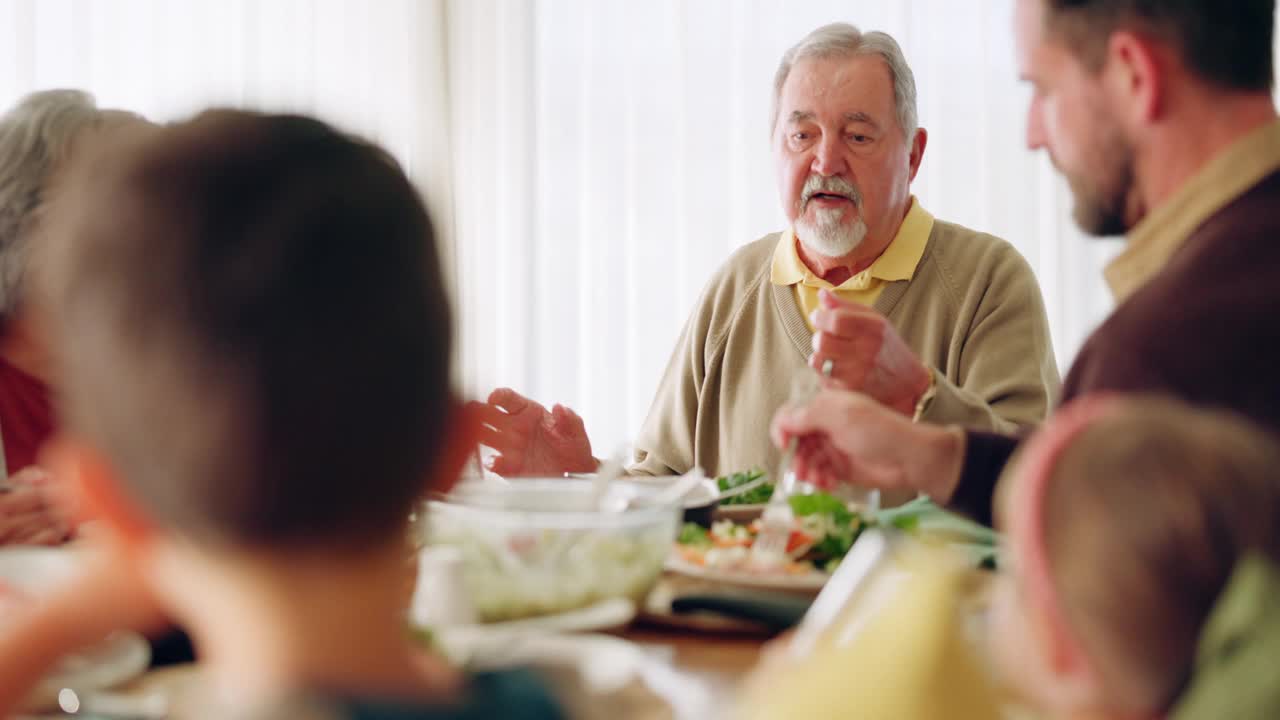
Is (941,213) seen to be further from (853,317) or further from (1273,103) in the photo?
(1273,103)

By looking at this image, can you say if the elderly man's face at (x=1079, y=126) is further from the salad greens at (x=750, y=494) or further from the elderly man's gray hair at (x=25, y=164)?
the elderly man's gray hair at (x=25, y=164)

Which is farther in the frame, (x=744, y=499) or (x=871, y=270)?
(x=871, y=270)

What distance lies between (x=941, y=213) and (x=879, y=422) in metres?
2.45

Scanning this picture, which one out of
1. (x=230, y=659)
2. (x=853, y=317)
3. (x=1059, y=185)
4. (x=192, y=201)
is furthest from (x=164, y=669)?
(x=1059, y=185)

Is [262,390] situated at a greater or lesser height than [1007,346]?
greater

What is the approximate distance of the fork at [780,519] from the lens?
1300mm

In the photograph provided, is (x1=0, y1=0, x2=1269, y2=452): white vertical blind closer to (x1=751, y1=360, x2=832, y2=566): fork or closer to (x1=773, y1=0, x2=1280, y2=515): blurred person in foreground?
(x1=751, y1=360, x2=832, y2=566): fork

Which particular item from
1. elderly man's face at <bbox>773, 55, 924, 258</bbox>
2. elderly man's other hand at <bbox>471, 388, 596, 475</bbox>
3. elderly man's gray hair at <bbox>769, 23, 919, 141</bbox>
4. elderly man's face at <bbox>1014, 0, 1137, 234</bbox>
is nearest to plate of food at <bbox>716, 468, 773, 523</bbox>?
elderly man's other hand at <bbox>471, 388, 596, 475</bbox>

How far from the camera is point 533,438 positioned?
79.0 inches

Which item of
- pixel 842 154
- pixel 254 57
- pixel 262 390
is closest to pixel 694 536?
pixel 262 390

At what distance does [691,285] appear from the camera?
3.90 meters

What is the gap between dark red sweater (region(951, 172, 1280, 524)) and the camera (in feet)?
3.08

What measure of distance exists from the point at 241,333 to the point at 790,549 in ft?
2.92

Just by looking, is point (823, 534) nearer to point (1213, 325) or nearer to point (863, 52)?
point (1213, 325)
